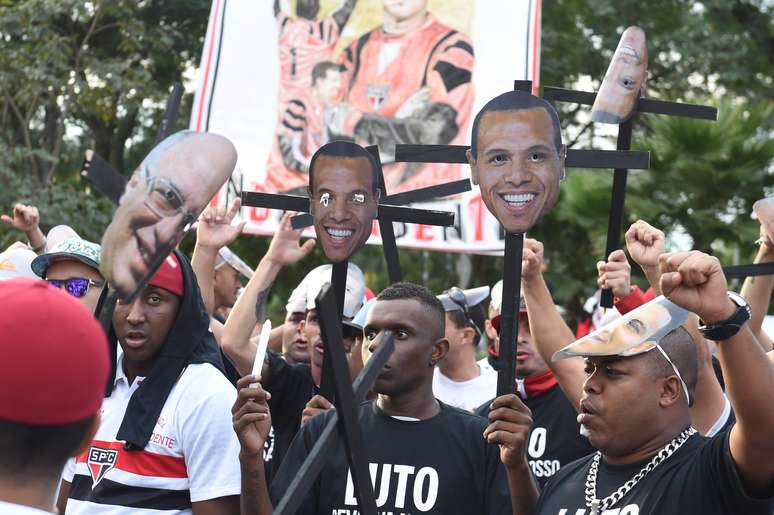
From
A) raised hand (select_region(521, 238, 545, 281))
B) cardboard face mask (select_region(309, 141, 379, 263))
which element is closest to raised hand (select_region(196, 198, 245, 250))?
cardboard face mask (select_region(309, 141, 379, 263))

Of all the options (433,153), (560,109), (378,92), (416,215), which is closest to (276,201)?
(416,215)

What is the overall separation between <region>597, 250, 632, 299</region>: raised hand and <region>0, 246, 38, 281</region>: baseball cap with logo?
2358mm

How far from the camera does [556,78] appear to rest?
1443 cm

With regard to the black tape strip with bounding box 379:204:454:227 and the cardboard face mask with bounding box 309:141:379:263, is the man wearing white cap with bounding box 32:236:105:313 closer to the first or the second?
the cardboard face mask with bounding box 309:141:379:263

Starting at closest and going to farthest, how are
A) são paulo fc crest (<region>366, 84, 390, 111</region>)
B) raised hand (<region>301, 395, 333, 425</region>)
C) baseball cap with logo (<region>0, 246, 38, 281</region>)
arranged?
raised hand (<region>301, 395, 333, 425</region>) → baseball cap with logo (<region>0, 246, 38, 281</region>) → são paulo fc crest (<region>366, 84, 390, 111</region>)

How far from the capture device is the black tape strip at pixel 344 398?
2934 millimetres

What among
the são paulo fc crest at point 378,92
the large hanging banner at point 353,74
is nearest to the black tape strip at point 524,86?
the large hanging banner at point 353,74

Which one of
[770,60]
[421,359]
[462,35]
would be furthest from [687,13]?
[421,359]

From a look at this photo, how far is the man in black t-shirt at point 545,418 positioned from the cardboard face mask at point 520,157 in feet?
3.08

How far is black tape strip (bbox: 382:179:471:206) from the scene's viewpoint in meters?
4.30

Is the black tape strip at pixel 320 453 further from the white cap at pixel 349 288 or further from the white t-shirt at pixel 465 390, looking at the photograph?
the white t-shirt at pixel 465 390

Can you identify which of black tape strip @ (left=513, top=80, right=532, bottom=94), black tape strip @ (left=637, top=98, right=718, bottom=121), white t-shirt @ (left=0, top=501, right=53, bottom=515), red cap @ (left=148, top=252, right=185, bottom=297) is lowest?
white t-shirt @ (left=0, top=501, right=53, bottom=515)

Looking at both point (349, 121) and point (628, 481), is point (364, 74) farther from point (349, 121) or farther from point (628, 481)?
point (628, 481)

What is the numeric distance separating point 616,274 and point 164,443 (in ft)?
5.49
